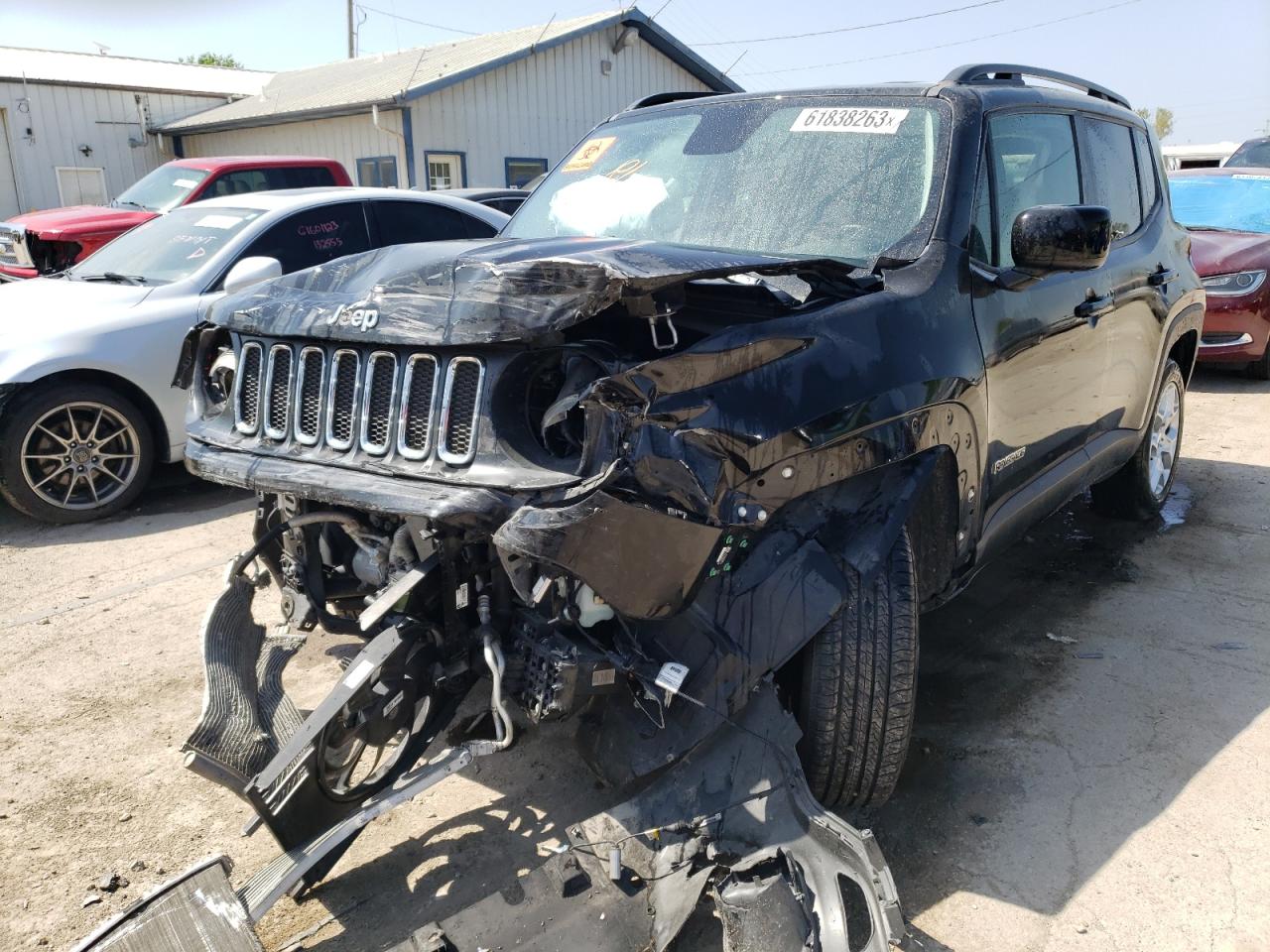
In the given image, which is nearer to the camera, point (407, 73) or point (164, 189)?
point (164, 189)

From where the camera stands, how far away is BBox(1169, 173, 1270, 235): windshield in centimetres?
988

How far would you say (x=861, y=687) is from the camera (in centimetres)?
266

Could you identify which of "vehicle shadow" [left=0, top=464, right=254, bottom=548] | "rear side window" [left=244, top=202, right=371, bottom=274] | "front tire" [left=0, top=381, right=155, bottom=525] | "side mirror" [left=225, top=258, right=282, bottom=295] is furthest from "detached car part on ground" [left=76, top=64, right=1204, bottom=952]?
"rear side window" [left=244, top=202, right=371, bottom=274]

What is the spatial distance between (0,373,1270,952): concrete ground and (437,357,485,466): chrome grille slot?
120 cm

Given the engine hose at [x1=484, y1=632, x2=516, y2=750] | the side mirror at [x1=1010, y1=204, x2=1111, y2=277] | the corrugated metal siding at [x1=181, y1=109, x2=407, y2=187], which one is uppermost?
the corrugated metal siding at [x1=181, y1=109, x2=407, y2=187]

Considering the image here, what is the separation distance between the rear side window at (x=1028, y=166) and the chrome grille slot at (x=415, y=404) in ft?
6.36

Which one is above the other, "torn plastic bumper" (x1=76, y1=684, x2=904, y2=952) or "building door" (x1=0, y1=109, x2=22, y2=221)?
"building door" (x1=0, y1=109, x2=22, y2=221)

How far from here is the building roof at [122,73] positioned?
20812 millimetres

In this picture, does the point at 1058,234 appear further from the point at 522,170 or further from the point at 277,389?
the point at 522,170

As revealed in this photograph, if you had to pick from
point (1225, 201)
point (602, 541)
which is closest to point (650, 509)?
point (602, 541)

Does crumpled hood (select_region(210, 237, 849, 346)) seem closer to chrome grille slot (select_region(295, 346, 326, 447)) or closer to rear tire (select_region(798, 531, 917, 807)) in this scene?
chrome grille slot (select_region(295, 346, 326, 447))

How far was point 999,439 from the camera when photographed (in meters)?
3.22

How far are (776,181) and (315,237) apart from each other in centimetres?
408

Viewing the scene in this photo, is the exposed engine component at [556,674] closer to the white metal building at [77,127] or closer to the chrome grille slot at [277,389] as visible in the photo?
the chrome grille slot at [277,389]
